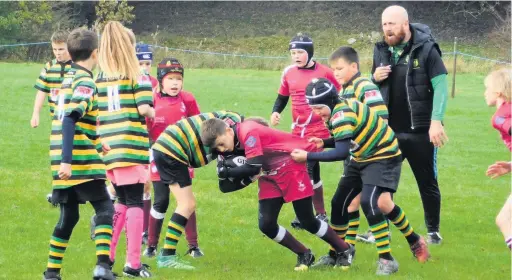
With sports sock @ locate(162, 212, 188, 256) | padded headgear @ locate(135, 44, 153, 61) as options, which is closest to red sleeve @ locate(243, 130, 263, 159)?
sports sock @ locate(162, 212, 188, 256)

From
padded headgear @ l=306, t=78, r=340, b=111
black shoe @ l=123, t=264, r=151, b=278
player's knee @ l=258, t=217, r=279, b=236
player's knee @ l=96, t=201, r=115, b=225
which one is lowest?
black shoe @ l=123, t=264, r=151, b=278

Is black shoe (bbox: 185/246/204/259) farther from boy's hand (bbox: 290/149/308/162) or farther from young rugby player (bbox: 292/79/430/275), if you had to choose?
boy's hand (bbox: 290/149/308/162)

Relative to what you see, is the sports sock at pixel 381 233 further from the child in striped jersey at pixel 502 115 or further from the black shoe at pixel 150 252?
the black shoe at pixel 150 252

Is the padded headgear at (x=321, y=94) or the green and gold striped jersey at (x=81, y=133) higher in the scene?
the padded headgear at (x=321, y=94)

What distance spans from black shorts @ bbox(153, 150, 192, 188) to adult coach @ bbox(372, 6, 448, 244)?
2.49 meters

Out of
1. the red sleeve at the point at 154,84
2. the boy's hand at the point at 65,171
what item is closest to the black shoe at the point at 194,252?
the red sleeve at the point at 154,84

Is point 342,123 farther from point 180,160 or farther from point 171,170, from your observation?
point 171,170

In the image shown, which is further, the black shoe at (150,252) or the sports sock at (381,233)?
the black shoe at (150,252)

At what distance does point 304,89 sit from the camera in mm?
10469

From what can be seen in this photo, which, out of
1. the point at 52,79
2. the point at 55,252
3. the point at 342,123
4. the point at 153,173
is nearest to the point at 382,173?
the point at 342,123

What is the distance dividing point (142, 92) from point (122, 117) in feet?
0.92

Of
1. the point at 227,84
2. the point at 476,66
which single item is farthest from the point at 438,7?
the point at 227,84

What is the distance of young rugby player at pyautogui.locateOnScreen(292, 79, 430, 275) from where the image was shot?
25.0ft

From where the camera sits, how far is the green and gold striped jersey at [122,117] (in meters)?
7.62
